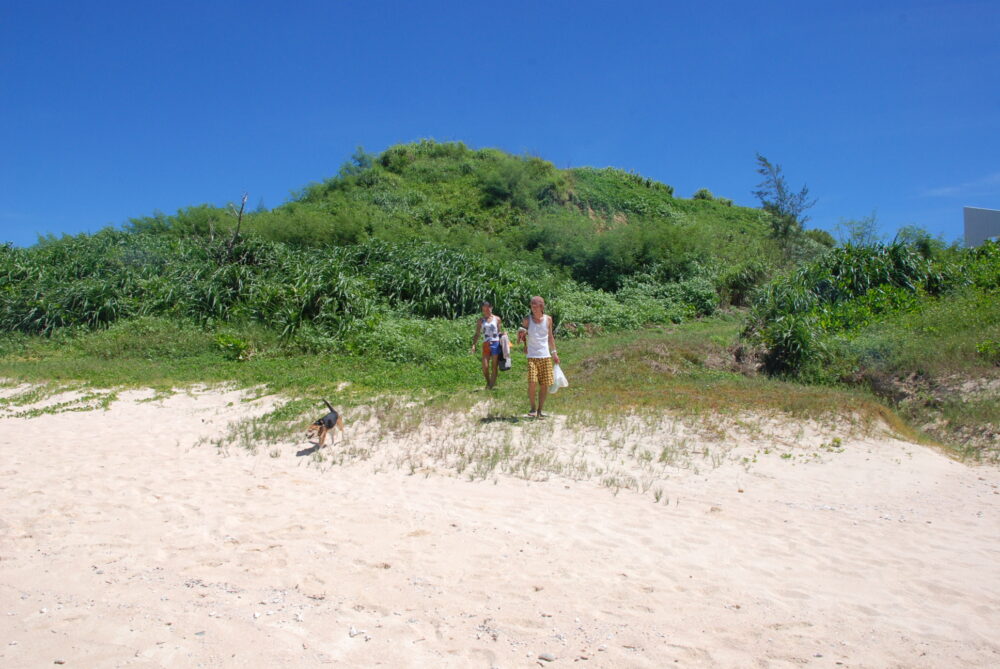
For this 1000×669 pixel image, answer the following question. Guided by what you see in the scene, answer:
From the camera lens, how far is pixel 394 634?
3426 millimetres

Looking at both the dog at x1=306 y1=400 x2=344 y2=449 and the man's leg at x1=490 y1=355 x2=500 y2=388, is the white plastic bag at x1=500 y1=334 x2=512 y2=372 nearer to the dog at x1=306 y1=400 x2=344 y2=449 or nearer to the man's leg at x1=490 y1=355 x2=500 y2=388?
the man's leg at x1=490 y1=355 x2=500 y2=388

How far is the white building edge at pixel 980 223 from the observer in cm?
2520

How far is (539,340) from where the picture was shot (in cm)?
812

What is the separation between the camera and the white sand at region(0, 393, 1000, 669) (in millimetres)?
3316

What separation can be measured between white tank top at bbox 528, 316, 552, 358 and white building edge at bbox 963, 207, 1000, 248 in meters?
24.7

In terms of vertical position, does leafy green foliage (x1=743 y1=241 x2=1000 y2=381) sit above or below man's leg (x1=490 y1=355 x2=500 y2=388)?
above

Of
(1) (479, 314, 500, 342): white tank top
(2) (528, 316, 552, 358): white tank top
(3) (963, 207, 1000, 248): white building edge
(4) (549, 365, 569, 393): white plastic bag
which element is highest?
(3) (963, 207, 1000, 248): white building edge

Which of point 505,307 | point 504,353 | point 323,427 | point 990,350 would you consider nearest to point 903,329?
point 990,350

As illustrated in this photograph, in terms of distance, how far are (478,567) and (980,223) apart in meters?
29.4

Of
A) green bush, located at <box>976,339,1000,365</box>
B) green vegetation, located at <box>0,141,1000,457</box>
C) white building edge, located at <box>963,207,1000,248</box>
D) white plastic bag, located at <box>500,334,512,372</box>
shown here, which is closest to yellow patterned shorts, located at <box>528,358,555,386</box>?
green vegetation, located at <box>0,141,1000,457</box>

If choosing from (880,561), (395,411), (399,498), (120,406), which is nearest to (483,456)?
(399,498)

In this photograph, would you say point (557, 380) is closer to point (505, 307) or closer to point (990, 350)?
point (990, 350)

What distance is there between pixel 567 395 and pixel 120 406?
6.55 metres

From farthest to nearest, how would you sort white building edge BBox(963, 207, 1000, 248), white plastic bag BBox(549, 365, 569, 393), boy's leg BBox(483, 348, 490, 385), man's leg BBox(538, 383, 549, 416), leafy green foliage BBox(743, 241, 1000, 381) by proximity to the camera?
1. white building edge BBox(963, 207, 1000, 248)
2. leafy green foliage BBox(743, 241, 1000, 381)
3. boy's leg BBox(483, 348, 490, 385)
4. man's leg BBox(538, 383, 549, 416)
5. white plastic bag BBox(549, 365, 569, 393)
